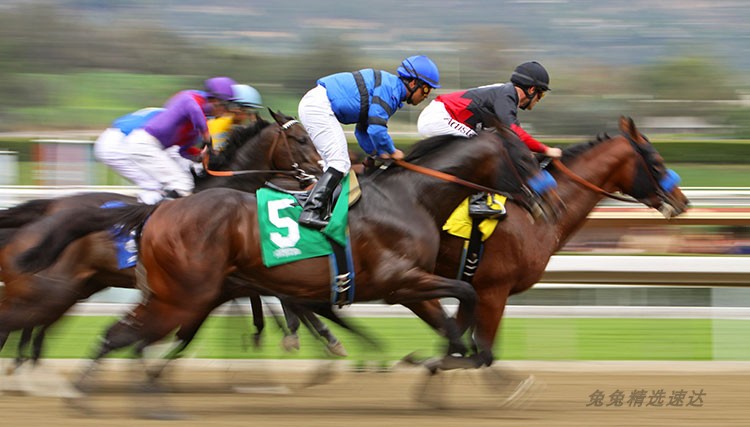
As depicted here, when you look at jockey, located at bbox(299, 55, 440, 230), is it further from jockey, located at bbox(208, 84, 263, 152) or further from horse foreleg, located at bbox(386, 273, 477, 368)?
jockey, located at bbox(208, 84, 263, 152)

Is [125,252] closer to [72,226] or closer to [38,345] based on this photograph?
[72,226]

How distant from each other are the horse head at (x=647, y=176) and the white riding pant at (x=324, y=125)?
187cm

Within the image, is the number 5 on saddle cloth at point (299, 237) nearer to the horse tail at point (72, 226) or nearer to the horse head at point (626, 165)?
the horse tail at point (72, 226)

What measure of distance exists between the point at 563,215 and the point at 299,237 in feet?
5.70

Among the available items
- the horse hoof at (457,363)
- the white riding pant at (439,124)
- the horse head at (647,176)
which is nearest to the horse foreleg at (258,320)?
the white riding pant at (439,124)

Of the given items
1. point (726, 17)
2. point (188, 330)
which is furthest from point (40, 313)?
point (726, 17)

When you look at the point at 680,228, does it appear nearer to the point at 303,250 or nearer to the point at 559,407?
the point at 559,407

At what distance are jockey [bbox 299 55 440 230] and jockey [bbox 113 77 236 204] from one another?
98 cm

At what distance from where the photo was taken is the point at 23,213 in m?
5.74

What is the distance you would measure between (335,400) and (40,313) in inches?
60.8

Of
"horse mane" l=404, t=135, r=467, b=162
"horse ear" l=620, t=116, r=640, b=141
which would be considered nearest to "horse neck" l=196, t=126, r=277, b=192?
"horse mane" l=404, t=135, r=467, b=162

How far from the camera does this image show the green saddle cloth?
4.85 m

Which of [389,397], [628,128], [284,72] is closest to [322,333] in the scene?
[389,397]

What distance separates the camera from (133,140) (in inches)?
241
